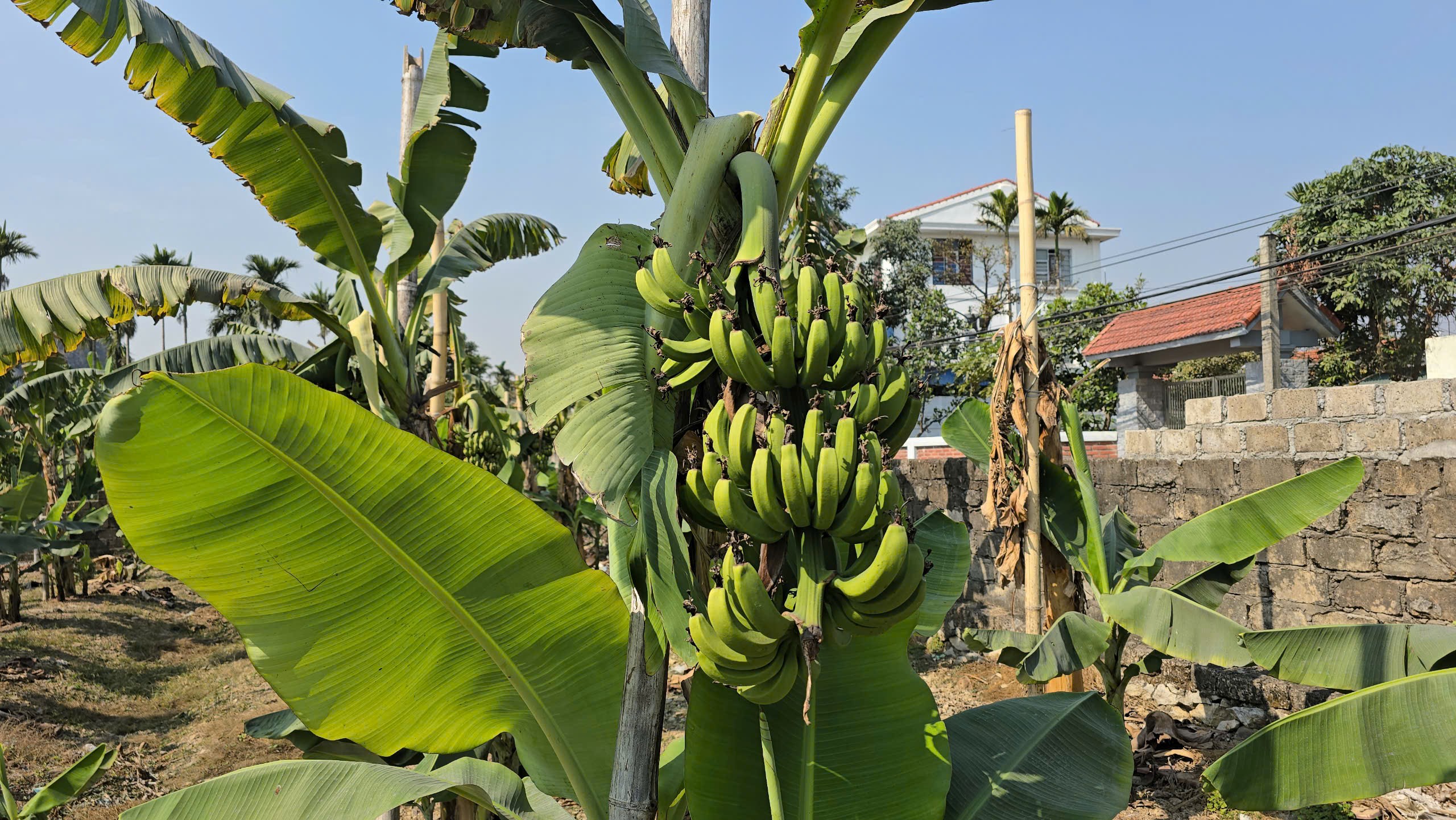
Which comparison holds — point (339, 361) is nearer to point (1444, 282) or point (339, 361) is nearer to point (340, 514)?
point (340, 514)

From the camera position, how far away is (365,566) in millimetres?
1898

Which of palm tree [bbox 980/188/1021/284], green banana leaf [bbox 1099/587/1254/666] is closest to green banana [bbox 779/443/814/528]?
green banana leaf [bbox 1099/587/1254/666]

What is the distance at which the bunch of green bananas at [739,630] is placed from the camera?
1.51 meters

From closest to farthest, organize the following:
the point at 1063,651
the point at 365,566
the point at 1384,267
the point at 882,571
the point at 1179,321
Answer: the point at 882,571
the point at 365,566
the point at 1063,651
the point at 1179,321
the point at 1384,267

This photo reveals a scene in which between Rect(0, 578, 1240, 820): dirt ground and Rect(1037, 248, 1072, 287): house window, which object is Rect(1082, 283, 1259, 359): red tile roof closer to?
Rect(0, 578, 1240, 820): dirt ground

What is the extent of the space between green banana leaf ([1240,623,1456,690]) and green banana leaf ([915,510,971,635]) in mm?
1350

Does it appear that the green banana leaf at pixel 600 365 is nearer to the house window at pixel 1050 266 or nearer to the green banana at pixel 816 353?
the green banana at pixel 816 353

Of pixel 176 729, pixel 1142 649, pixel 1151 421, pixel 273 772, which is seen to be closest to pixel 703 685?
pixel 273 772

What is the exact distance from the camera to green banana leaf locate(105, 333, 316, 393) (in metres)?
4.93

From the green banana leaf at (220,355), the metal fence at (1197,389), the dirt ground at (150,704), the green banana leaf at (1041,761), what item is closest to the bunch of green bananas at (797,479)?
the green banana leaf at (1041,761)

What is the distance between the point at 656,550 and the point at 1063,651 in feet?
10.9

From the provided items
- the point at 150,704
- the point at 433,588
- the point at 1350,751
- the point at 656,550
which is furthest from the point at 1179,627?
the point at 150,704

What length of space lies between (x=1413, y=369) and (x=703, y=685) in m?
21.1

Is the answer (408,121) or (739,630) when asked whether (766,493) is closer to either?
(739,630)
